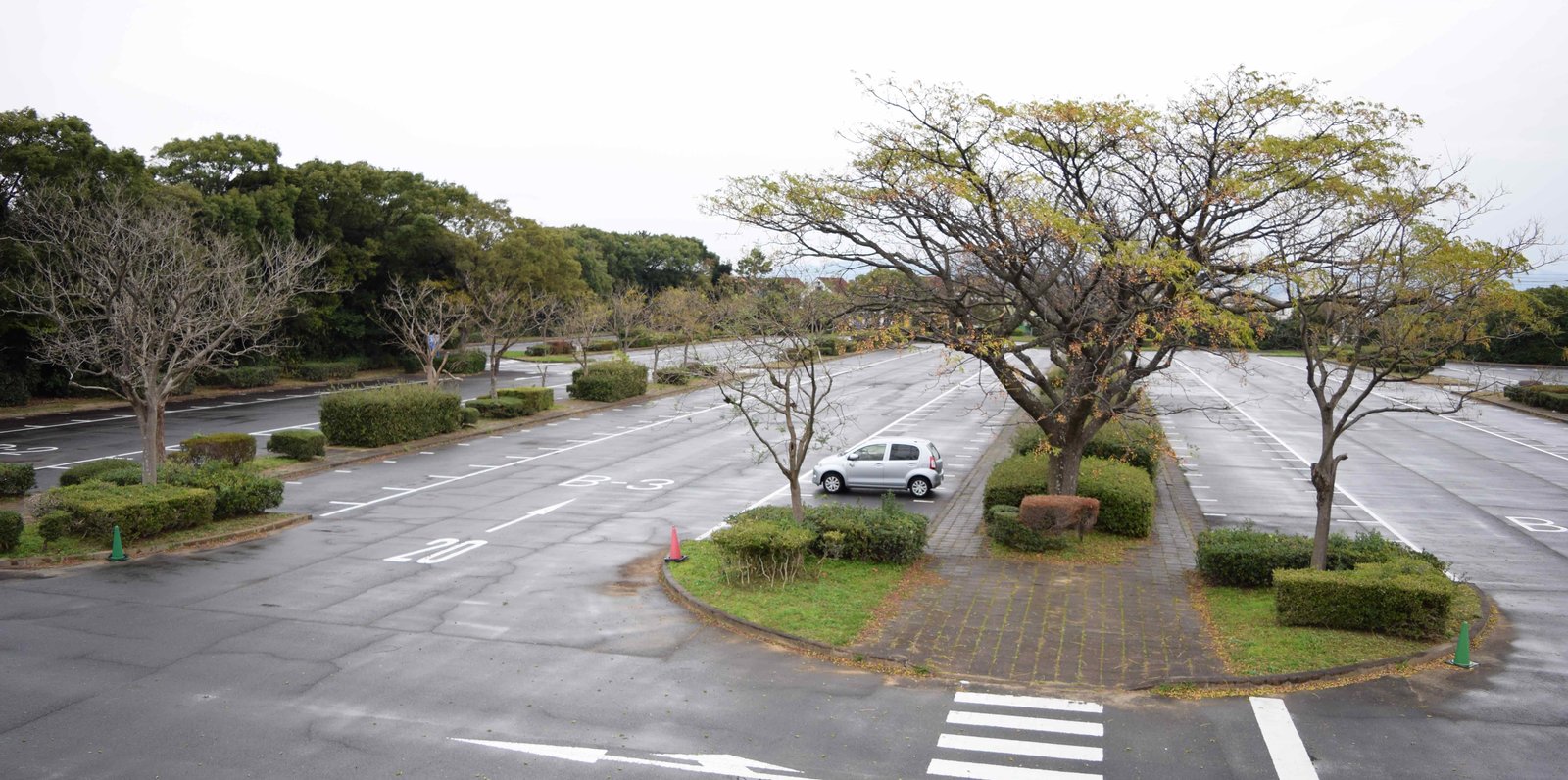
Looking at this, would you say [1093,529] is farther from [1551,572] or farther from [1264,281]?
[1551,572]

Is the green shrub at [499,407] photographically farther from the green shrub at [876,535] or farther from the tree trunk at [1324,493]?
the tree trunk at [1324,493]

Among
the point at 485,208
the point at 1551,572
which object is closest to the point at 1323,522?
the point at 1551,572

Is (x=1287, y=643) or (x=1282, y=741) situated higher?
(x=1287, y=643)

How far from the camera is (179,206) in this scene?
3647 centimetres

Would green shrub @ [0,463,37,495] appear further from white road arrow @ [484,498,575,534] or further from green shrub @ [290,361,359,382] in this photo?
green shrub @ [290,361,359,382]

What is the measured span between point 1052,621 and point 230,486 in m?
15.7

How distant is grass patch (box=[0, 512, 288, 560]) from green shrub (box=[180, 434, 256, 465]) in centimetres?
614

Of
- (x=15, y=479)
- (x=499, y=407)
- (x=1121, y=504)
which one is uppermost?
(x=499, y=407)

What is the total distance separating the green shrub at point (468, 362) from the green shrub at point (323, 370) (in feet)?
17.4

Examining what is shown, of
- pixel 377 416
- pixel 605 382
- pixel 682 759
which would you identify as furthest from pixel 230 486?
pixel 605 382

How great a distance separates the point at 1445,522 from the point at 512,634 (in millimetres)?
19918

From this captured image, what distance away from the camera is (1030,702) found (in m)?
11.4

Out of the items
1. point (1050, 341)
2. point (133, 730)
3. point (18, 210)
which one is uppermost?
point (18, 210)

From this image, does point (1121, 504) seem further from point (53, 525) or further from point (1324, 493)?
point (53, 525)
